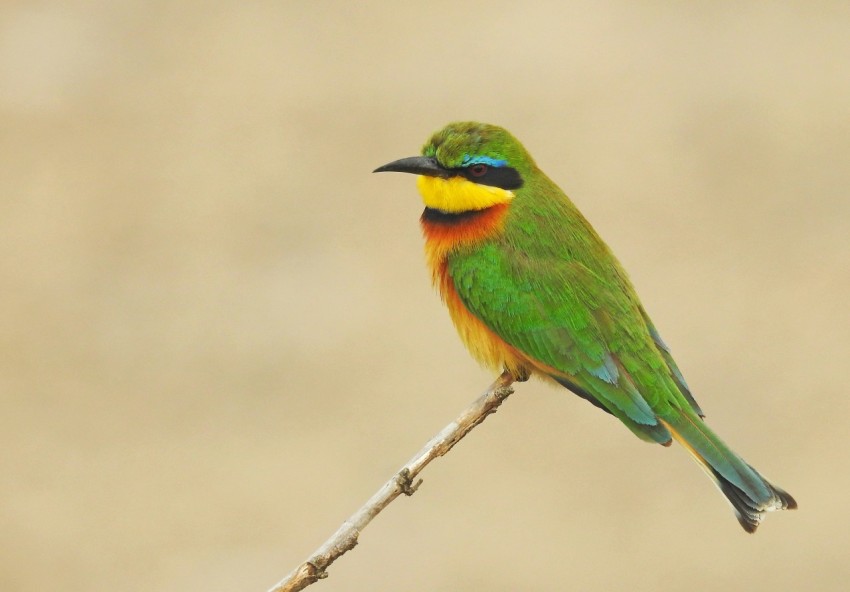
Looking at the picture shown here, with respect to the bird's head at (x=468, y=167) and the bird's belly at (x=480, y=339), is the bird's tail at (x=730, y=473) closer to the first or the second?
the bird's belly at (x=480, y=339)

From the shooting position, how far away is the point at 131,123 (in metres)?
12.2

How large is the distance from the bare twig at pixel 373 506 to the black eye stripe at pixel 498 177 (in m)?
0.89

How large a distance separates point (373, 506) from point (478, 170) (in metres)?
1.43

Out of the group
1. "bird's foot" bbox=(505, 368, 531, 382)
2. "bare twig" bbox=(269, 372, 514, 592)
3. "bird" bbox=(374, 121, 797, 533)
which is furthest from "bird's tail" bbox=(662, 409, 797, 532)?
"bare twig" bbox=(269, 372, 514, 592)

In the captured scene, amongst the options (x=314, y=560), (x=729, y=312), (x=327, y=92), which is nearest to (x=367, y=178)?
(x=327, y=92)

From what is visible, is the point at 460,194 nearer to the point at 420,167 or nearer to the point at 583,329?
the point at 420,167

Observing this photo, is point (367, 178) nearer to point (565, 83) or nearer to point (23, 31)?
point (565, 83)

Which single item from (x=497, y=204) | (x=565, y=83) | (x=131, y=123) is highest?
(x=131, y=123)

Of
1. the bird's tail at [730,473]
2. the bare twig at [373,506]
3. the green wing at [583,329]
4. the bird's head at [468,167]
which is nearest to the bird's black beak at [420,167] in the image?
the bird's head at [468,167]

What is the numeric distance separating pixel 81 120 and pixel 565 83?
166 inches

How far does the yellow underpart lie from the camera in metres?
4.18

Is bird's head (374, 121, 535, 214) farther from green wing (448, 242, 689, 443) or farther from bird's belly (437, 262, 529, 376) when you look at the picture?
bird's belly (437, 262, 529, 376)

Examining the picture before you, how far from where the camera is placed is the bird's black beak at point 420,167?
409cm

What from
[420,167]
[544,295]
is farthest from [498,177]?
[544,295]
